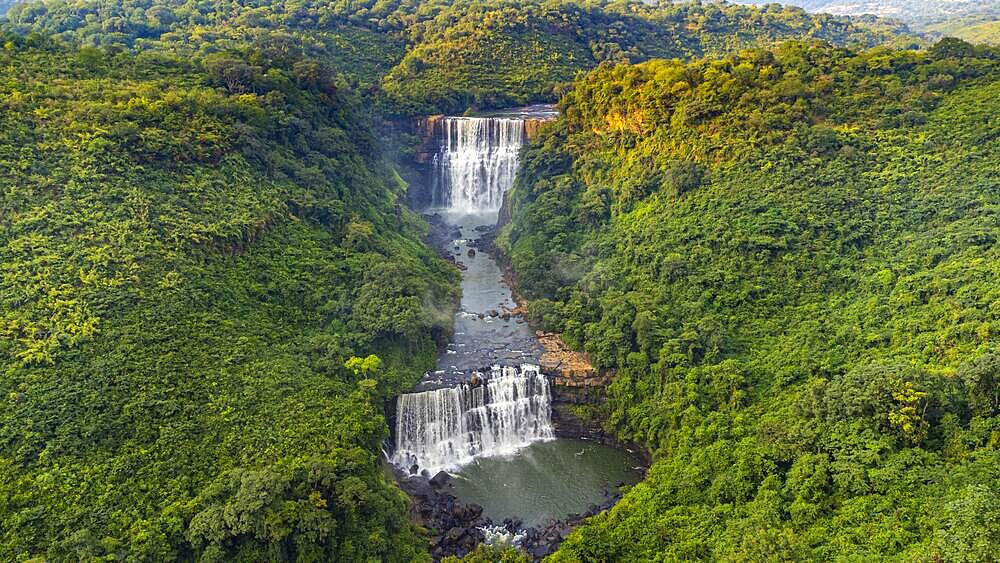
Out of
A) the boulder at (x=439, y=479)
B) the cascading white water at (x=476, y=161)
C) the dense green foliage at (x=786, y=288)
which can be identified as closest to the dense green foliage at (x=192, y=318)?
the boulder at (x=439, y=479)

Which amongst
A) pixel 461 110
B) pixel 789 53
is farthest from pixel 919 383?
pixel 461 110

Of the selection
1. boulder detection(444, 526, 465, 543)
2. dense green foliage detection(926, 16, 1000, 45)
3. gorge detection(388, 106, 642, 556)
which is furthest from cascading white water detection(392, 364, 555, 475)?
dense green foliage detection(926, 16, 1000, 45)

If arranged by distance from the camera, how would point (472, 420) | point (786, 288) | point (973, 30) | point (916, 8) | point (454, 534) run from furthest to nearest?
point (916, 8) → point (973, 30) → point (786, 288) → point (472, 420) → point (454, 534)

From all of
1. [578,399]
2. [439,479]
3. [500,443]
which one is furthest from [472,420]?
[578,399]

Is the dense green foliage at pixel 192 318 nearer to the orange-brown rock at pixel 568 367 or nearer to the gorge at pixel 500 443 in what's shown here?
the gorge at pixel 500 443

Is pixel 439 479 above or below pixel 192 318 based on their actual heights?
below

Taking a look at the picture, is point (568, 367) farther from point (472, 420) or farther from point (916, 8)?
point (916, 8)
